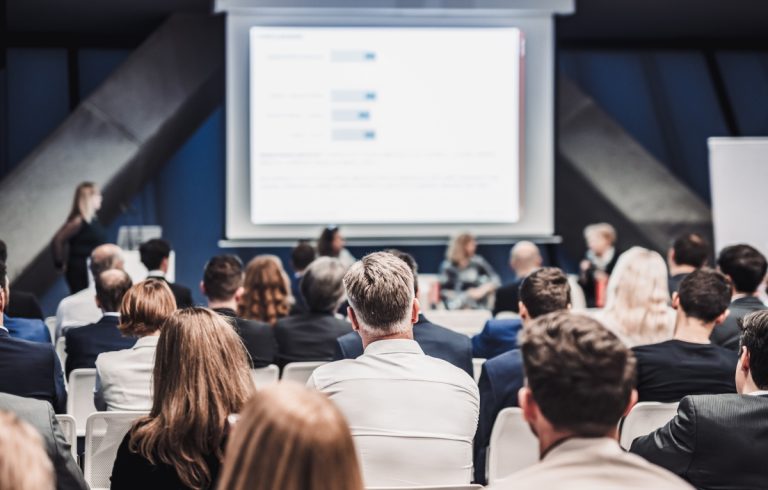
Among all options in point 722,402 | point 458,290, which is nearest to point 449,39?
point 458,290

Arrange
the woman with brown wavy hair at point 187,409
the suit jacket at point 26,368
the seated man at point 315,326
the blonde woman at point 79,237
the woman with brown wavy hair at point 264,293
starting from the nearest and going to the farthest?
the woman with brown wavy hair at point 187,409, the suit jacket at point 26,368, the seated man at point 315,326, the woman with brown wavy hair at point 264,293, the blonde woman at point 79,237

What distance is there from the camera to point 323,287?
434cm

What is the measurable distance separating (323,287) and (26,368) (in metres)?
1.49

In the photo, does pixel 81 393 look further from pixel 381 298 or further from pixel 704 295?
pixel 704 295

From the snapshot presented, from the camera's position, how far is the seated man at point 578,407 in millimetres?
1418

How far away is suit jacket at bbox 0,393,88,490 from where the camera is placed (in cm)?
221

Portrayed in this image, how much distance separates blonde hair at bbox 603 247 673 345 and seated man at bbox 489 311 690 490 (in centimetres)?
272

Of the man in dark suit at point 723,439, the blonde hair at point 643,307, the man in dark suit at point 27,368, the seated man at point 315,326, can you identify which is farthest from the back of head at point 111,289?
the man in dark suit at point 723,439

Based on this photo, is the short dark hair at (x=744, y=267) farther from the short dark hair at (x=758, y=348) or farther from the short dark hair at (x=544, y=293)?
the short dark hair at (x=758, y=348)

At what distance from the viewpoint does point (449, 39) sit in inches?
315

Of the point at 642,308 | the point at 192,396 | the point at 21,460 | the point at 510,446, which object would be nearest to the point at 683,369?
the point at 510,446

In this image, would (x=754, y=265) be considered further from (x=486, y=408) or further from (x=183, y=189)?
(x=183, y=189)

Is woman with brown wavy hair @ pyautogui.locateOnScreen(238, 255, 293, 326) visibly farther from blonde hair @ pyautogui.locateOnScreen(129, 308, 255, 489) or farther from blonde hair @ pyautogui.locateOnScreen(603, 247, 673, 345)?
blonde hair @ pyautogui.locateOnScreen(129, 308, 255, 489)

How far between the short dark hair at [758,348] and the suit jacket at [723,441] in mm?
77
